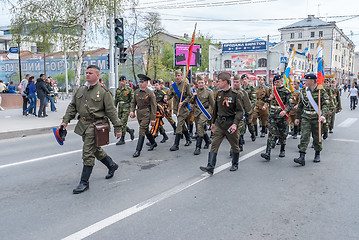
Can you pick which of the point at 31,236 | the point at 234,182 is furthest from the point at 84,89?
the point at 234,182

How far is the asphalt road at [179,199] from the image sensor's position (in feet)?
11.8

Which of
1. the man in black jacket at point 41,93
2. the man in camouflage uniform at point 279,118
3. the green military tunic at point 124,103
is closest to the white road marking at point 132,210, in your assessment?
the man in camouflage uniform at point 279,118

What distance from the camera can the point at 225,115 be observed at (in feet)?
18.9

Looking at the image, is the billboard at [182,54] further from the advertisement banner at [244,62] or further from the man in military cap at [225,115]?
the advertisement banner at [244,62]

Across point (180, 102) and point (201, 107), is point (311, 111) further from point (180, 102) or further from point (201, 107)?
point (180, 102)

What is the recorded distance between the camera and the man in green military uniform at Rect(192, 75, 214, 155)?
24.8 feet

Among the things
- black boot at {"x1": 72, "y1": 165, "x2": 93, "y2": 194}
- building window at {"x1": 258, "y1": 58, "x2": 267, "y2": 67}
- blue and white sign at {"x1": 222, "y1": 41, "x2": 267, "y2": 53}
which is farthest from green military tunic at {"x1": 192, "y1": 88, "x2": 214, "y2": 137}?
building window at {"x1": 258, "y1": 58, "x2": 267, "y2": 67}

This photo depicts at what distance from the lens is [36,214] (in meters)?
4.03

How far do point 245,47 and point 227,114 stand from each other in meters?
46.0

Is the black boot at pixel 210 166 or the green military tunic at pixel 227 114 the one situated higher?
the green military tunic at pixel 227 114

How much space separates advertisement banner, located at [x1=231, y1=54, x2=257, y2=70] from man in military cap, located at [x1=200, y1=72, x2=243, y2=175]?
154 feet

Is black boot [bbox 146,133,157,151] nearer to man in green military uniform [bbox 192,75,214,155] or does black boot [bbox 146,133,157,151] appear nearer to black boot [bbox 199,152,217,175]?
man in green military uniform [bbox 192,75,214,155]

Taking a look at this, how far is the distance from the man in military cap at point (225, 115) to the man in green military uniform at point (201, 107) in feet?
5.38

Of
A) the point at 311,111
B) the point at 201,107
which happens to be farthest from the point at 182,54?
the point at 311,111
